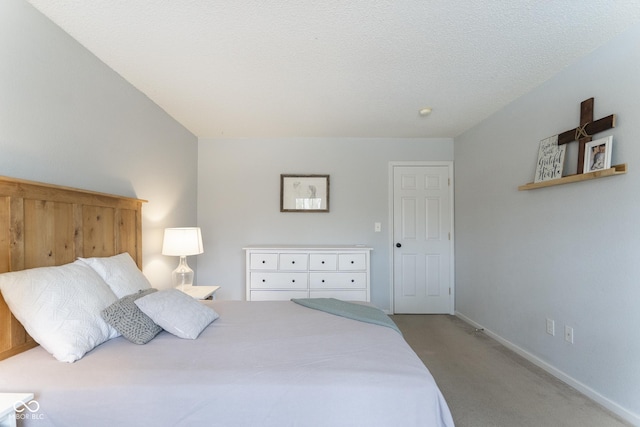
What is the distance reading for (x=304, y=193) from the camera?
3.82 m

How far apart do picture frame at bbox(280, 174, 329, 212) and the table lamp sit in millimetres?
1346

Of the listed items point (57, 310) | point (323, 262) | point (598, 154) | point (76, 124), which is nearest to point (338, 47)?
point (76, 124)

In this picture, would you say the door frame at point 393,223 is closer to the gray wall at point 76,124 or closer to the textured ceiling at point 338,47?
the textured ceiling at point 338,47

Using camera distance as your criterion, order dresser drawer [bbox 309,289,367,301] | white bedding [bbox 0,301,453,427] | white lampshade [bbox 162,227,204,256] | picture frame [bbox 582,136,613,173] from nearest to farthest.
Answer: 1. white bedding [bbox 0,301,453,427]
2. picture frame [bbox 582,136,613,173]
3. white lampshade [bbox 162,227,204,256]
4. dresser drawer [bbox 309,289,367,301]

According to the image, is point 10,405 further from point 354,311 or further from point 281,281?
point 281,281

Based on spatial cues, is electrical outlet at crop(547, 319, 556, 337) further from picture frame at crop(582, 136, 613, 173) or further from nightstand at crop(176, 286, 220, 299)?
nightstand at crop(176, 286, 220, 299)

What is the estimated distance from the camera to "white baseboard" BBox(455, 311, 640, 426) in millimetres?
1707

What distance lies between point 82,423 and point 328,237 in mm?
2989

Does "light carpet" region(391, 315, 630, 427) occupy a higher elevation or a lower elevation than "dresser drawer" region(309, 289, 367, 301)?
lower

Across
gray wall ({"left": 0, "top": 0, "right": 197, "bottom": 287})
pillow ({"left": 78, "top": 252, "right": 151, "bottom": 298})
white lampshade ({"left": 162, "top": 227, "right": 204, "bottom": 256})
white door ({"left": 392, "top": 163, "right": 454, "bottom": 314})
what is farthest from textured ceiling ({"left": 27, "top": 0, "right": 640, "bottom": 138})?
pillow ({"left": 78, "top": 252, "right": 151, "bottom": 298})

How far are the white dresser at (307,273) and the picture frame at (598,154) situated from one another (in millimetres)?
2050

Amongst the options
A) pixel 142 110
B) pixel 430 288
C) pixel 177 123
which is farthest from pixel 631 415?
pixel 177 123

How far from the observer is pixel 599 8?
1.56 m

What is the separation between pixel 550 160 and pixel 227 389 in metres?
2.71
